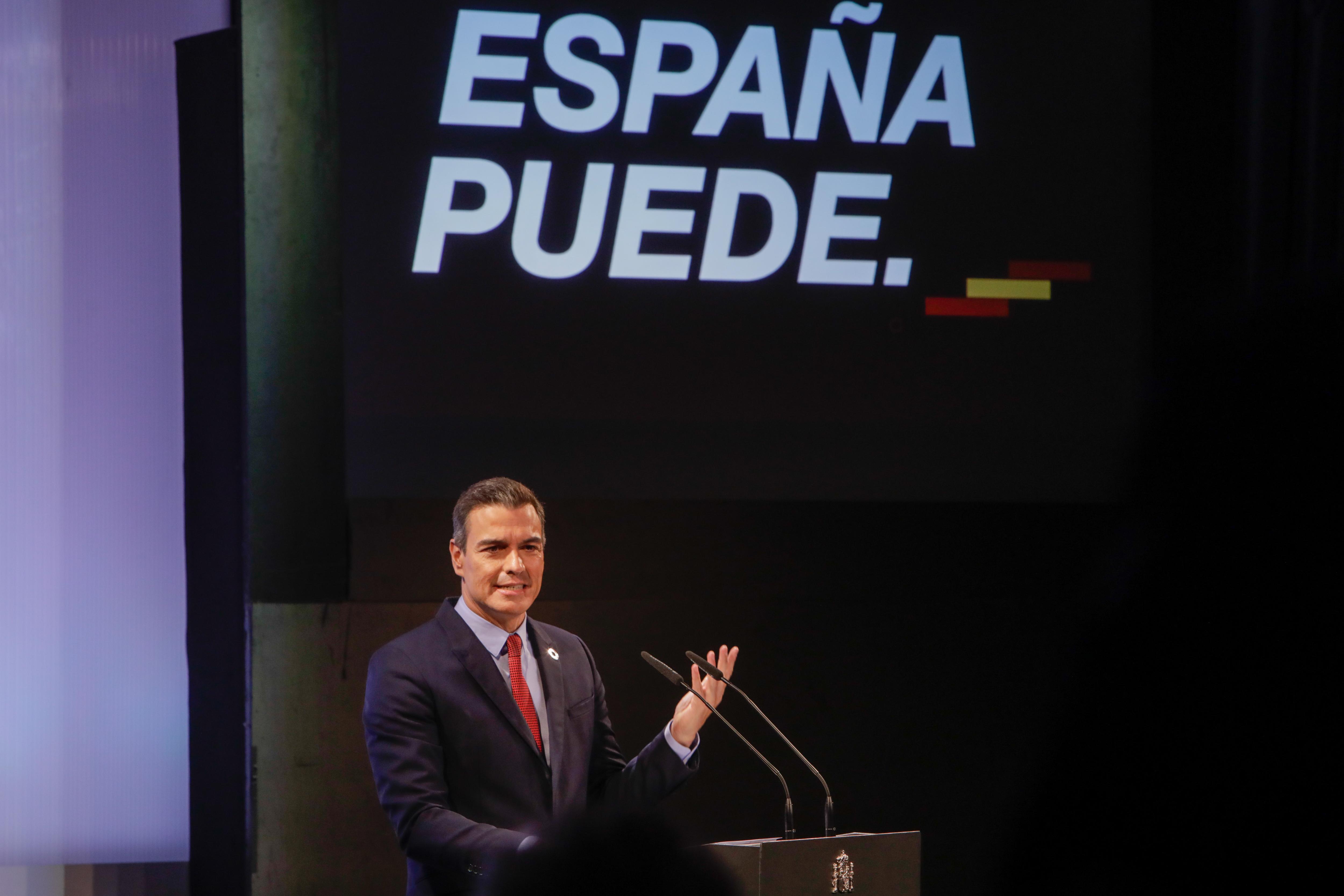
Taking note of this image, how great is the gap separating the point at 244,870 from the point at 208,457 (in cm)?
118

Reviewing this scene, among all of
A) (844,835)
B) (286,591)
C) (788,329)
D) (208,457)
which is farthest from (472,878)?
(788,329)

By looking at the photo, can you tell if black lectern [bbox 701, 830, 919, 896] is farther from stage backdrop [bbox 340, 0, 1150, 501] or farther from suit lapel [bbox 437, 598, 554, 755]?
stage backdrop [bbox 340, 0, 1150, 501]

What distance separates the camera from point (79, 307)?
4012 millimetres

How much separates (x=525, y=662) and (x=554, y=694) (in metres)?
0.11

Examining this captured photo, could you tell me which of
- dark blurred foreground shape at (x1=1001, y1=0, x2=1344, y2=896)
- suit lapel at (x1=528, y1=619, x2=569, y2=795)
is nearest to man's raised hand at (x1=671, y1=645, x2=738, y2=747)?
suit lapel at (x1=528, y1=619, x2=569, y2=795)

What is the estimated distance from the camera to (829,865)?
237 centimetres

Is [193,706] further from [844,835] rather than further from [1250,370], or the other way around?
[1250,370]

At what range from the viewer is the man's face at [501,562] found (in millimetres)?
3012

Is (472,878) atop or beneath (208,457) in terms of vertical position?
beneath

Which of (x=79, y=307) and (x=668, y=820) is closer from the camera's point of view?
(x=668, y=820)

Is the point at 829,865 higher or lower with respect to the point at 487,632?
lower

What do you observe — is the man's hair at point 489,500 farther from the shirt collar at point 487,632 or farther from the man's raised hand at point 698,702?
the man's raised hand at point 698,702

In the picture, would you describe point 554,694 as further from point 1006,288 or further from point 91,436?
point 1006,288

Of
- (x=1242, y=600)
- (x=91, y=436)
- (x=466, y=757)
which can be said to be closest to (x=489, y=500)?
(x=466, y=757)
